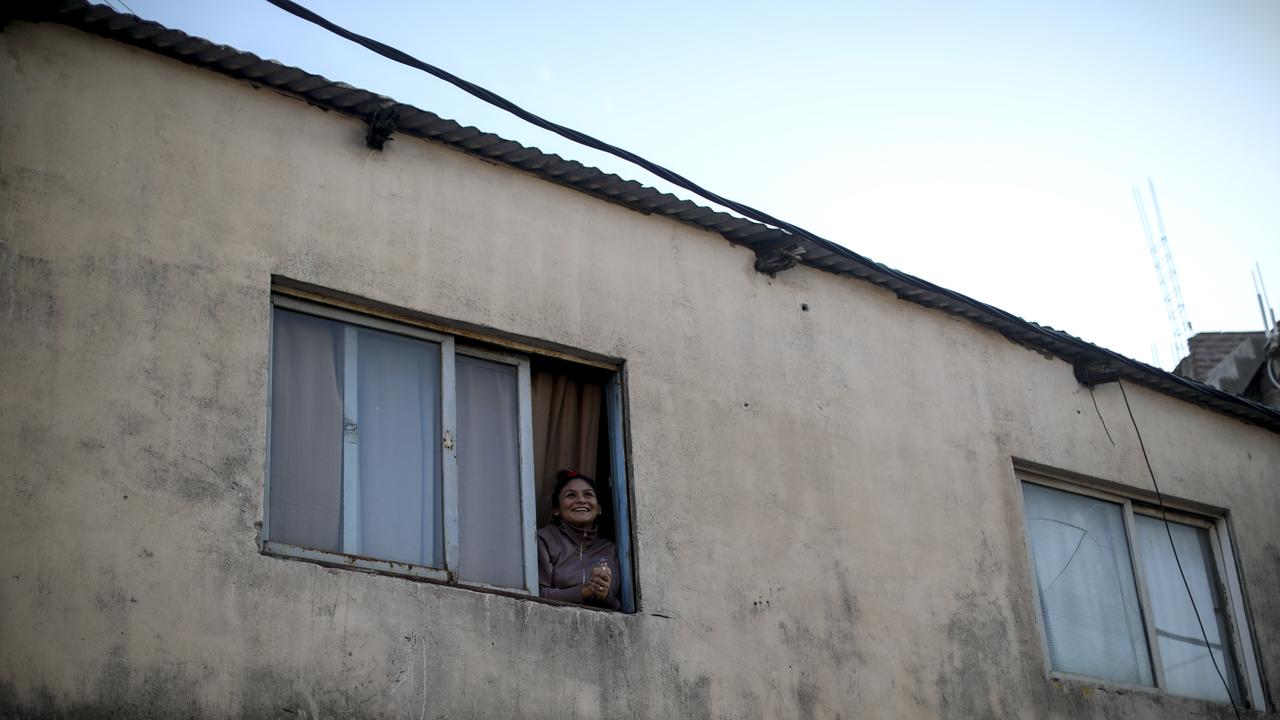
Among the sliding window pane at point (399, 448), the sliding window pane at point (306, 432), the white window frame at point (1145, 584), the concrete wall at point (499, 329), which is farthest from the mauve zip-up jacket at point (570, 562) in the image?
the white window frame at point (1145, 584)

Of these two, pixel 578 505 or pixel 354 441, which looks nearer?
pixel 354 441

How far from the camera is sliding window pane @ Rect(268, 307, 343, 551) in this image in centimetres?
732

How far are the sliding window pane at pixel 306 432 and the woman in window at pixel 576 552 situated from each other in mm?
1341

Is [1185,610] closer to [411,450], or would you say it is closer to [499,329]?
[499,329]

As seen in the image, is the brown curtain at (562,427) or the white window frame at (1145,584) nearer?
the brown curtain at (562,427)

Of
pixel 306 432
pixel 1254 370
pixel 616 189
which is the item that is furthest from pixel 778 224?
pixel 1254 370

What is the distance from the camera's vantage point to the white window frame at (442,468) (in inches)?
288

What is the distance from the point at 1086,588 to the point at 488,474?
4.74 m

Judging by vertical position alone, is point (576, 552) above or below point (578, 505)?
below

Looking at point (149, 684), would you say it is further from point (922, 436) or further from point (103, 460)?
point (922, 436)

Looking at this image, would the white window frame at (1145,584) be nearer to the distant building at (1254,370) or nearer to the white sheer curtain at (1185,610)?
the white sheer curtain at (1185,610)

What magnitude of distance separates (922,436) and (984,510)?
0.67 m

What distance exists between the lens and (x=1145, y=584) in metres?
10.7

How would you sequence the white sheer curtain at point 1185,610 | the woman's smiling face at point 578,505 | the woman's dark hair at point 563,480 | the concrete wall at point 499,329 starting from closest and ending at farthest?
the concrete wall at point 499,329, the woman's smiling face at point 578,505, the woman's dark hair at point 563,480, the white sheer curtain at point 1185,610
